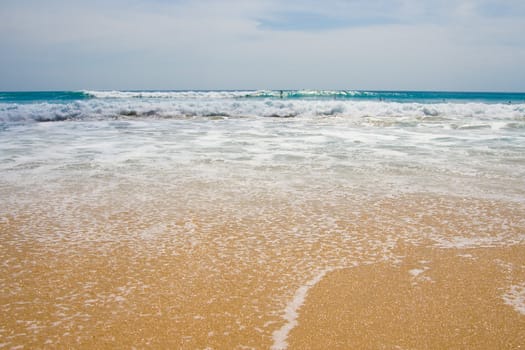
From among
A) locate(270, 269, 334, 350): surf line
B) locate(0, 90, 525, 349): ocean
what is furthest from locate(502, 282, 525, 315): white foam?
locate(270, 269, 334, 350): surf line

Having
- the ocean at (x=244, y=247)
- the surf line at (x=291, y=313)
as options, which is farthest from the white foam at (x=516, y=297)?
the surf line at (x=291, y=313)

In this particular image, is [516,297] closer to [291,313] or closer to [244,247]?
[291,313]

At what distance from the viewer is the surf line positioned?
7.66 ft

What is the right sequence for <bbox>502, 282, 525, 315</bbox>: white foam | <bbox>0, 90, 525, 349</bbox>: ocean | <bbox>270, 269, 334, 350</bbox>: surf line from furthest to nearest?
<bbox>502, 282, 525, 315</bbox>: white foam → <bbox>0, 90, 525, 349</bbox>: ocean → <bbox>270, 269, 334, 350</bbox>: surf line

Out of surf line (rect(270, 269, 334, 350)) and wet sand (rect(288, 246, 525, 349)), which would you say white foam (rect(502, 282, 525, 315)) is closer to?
wet sand (rect(288, 246, 525, 349))

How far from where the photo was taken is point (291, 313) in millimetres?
2621

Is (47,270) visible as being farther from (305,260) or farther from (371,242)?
(371,242)

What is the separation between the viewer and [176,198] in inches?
205

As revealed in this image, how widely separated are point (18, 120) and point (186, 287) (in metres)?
20.0

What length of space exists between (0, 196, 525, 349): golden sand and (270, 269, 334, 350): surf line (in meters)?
0.03

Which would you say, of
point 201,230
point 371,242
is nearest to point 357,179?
point 371,242

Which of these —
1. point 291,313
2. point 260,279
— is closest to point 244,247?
point 260,279

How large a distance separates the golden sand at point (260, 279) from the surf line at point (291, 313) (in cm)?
3

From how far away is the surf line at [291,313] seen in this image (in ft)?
7.66
